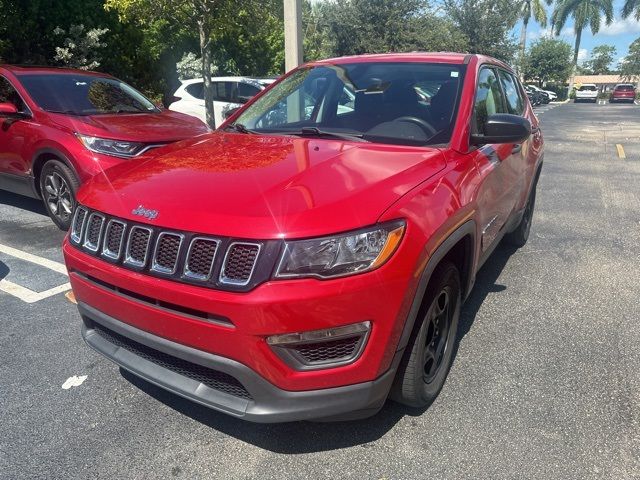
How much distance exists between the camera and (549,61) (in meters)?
53.5

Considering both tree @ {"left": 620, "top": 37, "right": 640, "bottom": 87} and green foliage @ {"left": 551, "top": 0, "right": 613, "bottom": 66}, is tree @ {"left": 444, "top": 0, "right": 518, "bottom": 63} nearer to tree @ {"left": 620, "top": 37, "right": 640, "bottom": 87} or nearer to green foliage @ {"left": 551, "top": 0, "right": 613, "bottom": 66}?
green foliage @ {"left": 551, "top": 0, "right": 613, "bottom": 66}

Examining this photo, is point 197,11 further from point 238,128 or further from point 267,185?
point 267,185

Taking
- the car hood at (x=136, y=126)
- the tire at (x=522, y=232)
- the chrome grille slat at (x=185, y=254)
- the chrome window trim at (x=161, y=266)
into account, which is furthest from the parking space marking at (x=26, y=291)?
the tire at (x=522, y=232)

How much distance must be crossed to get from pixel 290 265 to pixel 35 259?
3.67 m

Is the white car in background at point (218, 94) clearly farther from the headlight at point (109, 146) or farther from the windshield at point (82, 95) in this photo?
the headlight at point (109, 146)

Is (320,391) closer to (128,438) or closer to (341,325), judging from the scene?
(341,325)

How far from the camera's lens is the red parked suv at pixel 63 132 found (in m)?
4.95

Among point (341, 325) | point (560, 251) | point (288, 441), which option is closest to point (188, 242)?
point (341, 325)

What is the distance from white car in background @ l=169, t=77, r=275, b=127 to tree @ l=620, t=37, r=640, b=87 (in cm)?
6852

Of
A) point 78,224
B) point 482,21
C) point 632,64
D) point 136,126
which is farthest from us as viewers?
point 632,64

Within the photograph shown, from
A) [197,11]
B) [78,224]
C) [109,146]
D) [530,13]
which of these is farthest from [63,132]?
[530,13]

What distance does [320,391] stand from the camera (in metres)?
1.98

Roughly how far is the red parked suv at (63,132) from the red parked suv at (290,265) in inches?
97.1

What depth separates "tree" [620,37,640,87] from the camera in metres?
64.2
